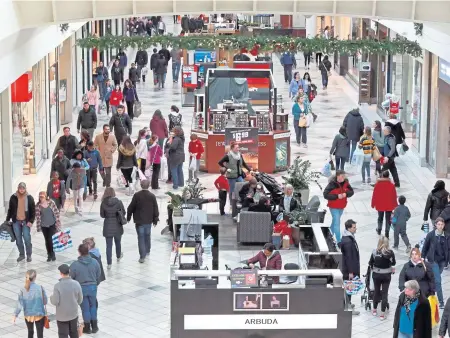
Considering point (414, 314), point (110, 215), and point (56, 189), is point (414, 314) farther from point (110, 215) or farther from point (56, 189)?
point (56, 189)

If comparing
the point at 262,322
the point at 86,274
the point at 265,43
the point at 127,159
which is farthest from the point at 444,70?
the point at 262,322

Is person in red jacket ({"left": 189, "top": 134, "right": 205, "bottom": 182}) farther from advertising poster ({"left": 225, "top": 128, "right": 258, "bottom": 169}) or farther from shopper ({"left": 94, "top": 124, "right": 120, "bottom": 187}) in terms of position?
shopper ({"left": 94, "top": 124, "right": 120, "bottom": 187})

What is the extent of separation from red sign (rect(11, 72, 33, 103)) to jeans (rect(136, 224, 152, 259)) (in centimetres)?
645

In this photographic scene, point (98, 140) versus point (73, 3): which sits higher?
point (73, 3)

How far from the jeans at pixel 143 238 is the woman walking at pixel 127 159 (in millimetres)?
4701

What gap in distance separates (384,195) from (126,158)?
19.9ft

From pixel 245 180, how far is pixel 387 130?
4860mm

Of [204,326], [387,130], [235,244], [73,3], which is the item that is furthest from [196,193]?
[204,326]

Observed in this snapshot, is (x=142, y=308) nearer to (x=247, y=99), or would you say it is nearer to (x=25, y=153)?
(x=25, y=153)

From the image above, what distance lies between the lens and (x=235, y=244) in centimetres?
2058

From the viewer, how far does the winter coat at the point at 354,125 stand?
1071 inches

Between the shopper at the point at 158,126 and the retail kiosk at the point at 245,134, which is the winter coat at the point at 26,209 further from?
the shopper at the point at 158,126

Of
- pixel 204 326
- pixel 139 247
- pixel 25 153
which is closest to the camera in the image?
pixel 204 326

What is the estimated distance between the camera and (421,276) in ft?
50.1
